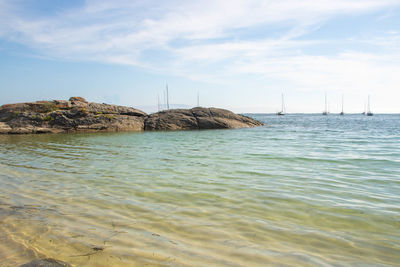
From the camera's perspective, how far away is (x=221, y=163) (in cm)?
969

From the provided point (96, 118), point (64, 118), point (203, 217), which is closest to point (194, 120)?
point (96, 118)

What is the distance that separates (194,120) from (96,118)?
11.8m

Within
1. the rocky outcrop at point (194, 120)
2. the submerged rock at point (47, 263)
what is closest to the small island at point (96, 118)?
the rocky outcrop at point (194, 120)

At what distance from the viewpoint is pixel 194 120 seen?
3494cm

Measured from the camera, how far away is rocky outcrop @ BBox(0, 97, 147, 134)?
2844 cm

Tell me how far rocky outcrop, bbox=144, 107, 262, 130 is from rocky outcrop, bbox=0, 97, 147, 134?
209 cm

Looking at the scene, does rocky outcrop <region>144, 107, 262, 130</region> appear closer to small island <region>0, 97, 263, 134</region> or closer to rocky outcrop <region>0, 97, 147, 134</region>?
small island <region>0, 97, 263, 134</region>

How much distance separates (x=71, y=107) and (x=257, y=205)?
104 feet

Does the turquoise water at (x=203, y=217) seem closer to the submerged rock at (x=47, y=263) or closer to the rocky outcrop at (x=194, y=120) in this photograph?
the submerged rock at (x=47, y=263)

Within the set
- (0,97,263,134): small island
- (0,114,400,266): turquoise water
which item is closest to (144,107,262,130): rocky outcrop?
(0,97,263,134): small island

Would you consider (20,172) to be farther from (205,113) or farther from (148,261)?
(205,113)

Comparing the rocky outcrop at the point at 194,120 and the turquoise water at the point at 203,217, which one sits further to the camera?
the rocky outcrop at the point at 194,120

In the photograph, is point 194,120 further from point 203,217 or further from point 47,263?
point 47,263

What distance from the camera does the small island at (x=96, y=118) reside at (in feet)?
94.6
